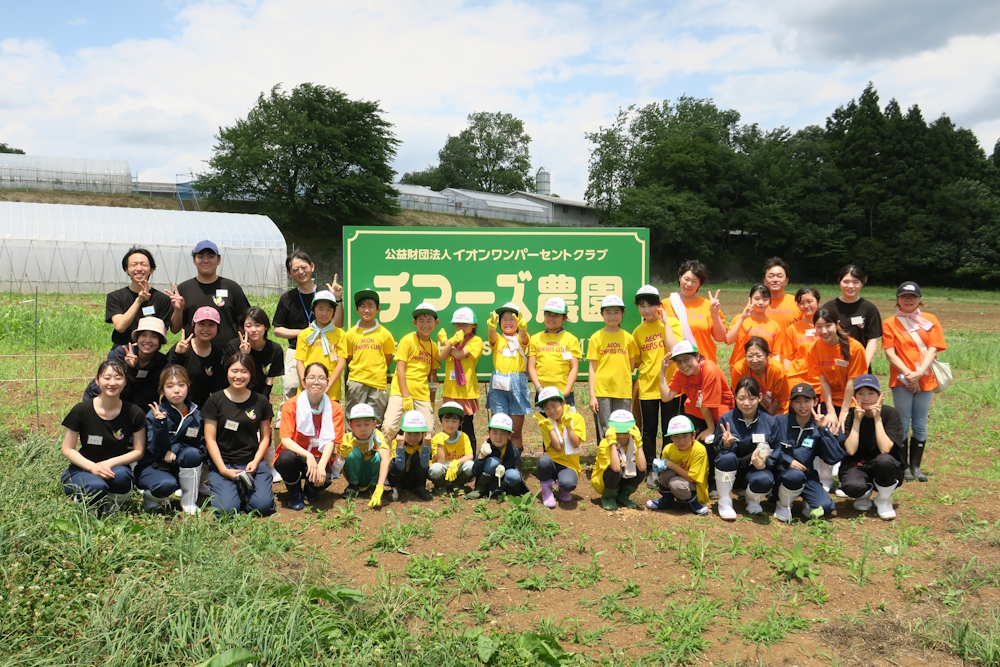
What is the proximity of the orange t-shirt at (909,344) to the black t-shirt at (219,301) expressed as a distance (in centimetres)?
563

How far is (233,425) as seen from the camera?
5.04m

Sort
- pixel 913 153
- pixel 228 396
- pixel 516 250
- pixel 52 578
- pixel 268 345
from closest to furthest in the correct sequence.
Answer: pixel 52 578
pixel 228 396
pixel 268 345
pixel 516 250
pixel 913 153

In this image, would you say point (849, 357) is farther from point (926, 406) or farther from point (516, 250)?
point (516, 250)

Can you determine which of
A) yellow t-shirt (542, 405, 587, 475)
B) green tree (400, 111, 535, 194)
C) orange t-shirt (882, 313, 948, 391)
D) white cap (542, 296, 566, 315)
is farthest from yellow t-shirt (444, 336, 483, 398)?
green tree (400, 111, 535, 194)

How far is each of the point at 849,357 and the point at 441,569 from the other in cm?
384

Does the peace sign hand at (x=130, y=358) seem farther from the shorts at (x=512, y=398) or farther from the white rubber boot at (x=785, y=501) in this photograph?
the white rubber boot at (x=785, y=501)

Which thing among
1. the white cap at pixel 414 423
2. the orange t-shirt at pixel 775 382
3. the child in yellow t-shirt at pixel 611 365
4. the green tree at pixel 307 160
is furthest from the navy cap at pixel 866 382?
the green tree at pixel 307 160

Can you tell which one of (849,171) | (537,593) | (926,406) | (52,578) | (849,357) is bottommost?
(537,593)

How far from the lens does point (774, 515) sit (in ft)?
16.9

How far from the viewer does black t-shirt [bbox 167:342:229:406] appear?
530 centimetres

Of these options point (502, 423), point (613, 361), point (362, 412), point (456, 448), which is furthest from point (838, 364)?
point (362, 412)

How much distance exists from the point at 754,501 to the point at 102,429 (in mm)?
4816

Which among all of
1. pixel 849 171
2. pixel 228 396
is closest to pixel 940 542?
pixel 228 396

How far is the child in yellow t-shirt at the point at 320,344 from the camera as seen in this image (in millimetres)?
5785
